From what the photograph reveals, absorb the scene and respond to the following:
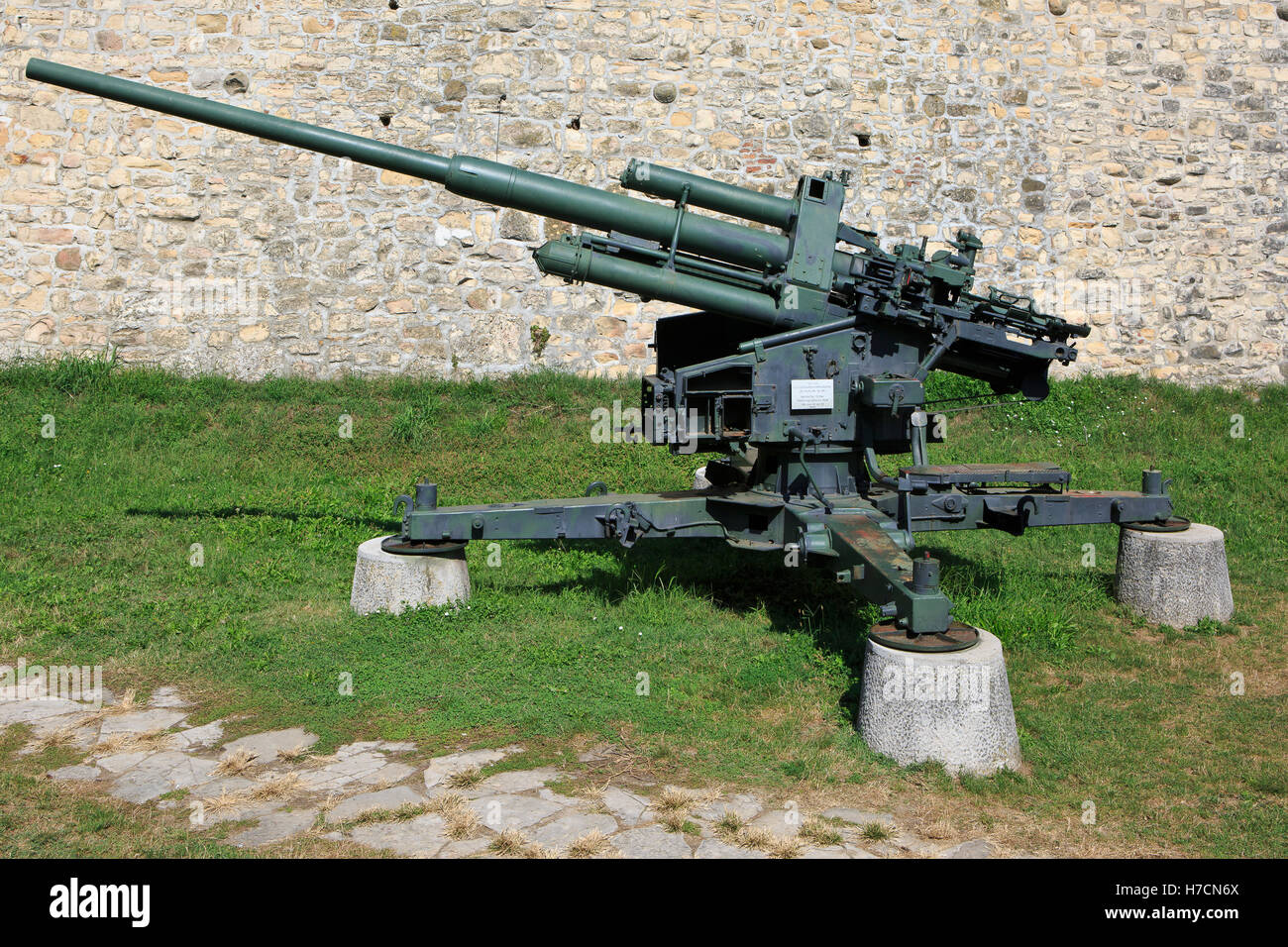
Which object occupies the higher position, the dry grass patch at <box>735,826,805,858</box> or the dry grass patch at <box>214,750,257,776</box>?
the dry grass patch at <box>214,750,257,776</box>

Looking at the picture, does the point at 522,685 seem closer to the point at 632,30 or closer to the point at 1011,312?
the point at 1011,312

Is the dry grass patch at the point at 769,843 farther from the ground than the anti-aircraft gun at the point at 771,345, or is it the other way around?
the anti-aircraft gun at the point at 771,345

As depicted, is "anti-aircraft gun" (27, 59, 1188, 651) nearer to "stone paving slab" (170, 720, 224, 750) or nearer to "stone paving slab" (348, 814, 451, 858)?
"stone paving slab" (170, 720, 224, 750)

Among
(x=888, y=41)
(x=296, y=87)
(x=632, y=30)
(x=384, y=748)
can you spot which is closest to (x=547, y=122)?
(x=632, y=30)

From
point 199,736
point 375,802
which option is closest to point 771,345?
point 375,802

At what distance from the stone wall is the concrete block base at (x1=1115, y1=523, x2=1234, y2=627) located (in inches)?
219

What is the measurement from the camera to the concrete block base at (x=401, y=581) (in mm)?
6695

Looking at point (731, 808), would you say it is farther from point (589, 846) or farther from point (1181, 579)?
point (1181, 579)

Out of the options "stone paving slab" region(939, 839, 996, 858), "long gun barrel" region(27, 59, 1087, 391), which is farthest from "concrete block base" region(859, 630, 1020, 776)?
"long gun barrel" region(27, 59, 1087, 391)

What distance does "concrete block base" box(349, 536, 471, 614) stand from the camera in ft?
22.0

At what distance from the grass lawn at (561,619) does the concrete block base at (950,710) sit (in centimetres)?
12

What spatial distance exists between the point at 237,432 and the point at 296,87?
3376 millimetres

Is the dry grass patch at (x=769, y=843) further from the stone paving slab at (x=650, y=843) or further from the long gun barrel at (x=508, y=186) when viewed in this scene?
the long gun barrel at (x=508, y=186)

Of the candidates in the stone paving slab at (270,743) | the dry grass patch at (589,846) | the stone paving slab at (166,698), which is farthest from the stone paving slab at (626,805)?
the stone paving slab at (166,698)
